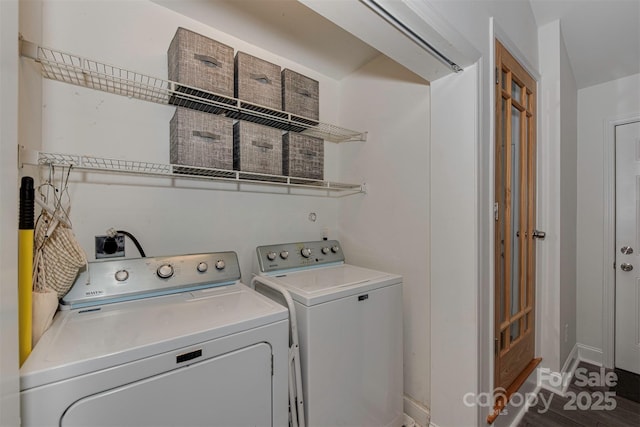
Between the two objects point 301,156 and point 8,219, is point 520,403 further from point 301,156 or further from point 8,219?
point 8,219

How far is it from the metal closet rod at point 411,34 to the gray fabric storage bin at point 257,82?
800 mm

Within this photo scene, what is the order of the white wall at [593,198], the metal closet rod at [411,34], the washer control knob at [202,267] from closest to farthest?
the metal closet rod at [411,34] → the washer control knob at [202,267] → the white wall at [593,198]

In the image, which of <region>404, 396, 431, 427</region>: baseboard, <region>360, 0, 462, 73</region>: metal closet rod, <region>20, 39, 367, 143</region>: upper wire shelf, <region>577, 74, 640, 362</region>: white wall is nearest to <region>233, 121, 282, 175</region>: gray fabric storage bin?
<region>20, 39, 367, 143</region>: upper wire shelf

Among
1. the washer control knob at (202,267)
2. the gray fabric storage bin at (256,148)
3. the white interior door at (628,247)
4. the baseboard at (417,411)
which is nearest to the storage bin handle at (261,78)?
the gray fabric storage bin at (256,148)

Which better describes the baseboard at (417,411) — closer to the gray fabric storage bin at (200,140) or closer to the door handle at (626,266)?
the gray fabric storage bin at (200,140)

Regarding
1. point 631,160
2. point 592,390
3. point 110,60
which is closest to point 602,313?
point 592,390

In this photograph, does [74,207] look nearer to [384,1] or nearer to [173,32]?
[173,32]

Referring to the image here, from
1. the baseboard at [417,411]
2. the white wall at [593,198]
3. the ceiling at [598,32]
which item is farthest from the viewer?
the white wall at [593,198]

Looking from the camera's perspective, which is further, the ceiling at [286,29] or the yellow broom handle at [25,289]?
the ceiling at [286,29]

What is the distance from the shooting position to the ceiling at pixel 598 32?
1.92 meters

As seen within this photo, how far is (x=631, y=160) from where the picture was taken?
234 cm

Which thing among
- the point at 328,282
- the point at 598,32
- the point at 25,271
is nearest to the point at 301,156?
the point at 328,282

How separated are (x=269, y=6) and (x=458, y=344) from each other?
2.15m

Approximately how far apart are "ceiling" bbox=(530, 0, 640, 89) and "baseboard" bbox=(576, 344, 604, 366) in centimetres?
240
